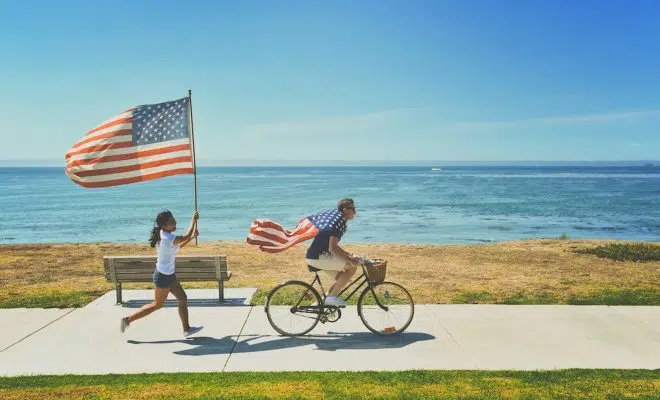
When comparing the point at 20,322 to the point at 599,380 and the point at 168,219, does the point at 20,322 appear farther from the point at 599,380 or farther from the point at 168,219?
the point at 599,380

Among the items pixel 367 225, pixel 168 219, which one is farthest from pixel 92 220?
pixel 168 219

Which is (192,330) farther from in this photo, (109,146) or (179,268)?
(109,146)

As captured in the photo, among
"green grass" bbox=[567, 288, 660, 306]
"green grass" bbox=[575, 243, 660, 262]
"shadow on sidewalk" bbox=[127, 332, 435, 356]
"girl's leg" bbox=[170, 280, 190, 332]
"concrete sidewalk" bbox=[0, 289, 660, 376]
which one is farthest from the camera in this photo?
"green grass" bbox=[575, 243, 660, 262]

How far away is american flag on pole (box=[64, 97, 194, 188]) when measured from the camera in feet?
27.7

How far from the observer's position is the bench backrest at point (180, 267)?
8688mm

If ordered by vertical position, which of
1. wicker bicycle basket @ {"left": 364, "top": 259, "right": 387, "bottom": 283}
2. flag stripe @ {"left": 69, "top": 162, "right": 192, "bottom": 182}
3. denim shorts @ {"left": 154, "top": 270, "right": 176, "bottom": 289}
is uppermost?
flag stripe @ {"left": 69, "top": 162, "right": 192, "bottom": 182}

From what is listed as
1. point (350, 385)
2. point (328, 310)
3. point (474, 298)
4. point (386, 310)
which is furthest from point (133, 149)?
point (474, 298)

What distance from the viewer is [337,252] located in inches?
274

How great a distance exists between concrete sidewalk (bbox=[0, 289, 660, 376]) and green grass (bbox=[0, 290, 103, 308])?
1.64ft

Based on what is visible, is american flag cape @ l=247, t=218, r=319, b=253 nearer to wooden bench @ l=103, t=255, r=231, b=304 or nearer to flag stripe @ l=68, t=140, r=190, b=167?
wooden bench @ l=103, t=255, r=231, b=304

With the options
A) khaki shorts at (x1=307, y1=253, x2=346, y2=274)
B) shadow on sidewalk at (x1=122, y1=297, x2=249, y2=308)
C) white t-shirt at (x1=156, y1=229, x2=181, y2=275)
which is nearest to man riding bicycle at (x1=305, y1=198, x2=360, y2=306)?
khaki shorts at (x1=307, y1=253, x2=346, y2=274)

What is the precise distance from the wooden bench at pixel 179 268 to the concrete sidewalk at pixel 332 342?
0.52 metres

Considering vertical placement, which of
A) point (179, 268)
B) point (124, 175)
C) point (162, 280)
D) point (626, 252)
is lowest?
point (626, 252)

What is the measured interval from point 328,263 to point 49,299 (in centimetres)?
540
